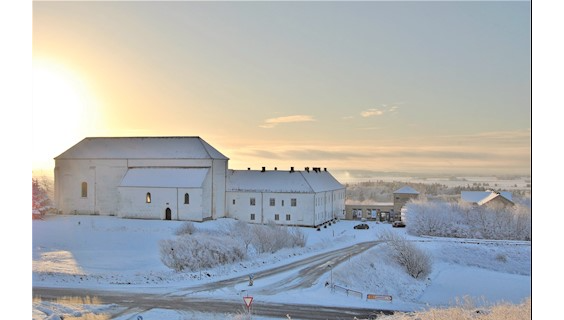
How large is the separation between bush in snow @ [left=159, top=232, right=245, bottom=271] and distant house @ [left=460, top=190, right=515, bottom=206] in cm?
3943

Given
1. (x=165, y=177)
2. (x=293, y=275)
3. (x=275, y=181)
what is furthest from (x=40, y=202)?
(x=293, y=275)

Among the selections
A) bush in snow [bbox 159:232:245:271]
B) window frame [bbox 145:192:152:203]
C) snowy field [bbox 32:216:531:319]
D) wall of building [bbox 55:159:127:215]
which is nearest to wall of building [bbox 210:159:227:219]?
snowy field [bbox 32:216:531:319]

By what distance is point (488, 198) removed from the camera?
66.0 meters

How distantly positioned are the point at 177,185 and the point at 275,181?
11.6 m

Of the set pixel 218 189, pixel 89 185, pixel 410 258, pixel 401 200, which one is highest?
pixel 89 185

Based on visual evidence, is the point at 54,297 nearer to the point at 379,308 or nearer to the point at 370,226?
the point at 379,308

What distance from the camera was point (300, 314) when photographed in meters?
22.2

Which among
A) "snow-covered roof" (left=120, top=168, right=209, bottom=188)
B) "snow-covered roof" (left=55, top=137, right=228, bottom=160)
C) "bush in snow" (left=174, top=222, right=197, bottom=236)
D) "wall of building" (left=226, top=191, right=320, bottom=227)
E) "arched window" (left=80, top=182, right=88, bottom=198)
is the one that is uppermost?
"snow-covered roof" (left=55, top=137, right=228, bottom=160)

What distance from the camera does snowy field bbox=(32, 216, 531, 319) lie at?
84.3 feet

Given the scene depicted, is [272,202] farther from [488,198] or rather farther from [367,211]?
[488,198]

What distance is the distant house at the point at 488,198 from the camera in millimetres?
62191

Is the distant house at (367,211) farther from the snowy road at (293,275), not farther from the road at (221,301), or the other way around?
the road at (221,301)

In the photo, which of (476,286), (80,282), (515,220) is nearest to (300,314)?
(80,282)

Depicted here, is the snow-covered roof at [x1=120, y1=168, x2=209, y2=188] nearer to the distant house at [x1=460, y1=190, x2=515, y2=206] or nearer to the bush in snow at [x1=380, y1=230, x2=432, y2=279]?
the bush in snow at [x1=380, y1=230, x2=432, y2=279]
